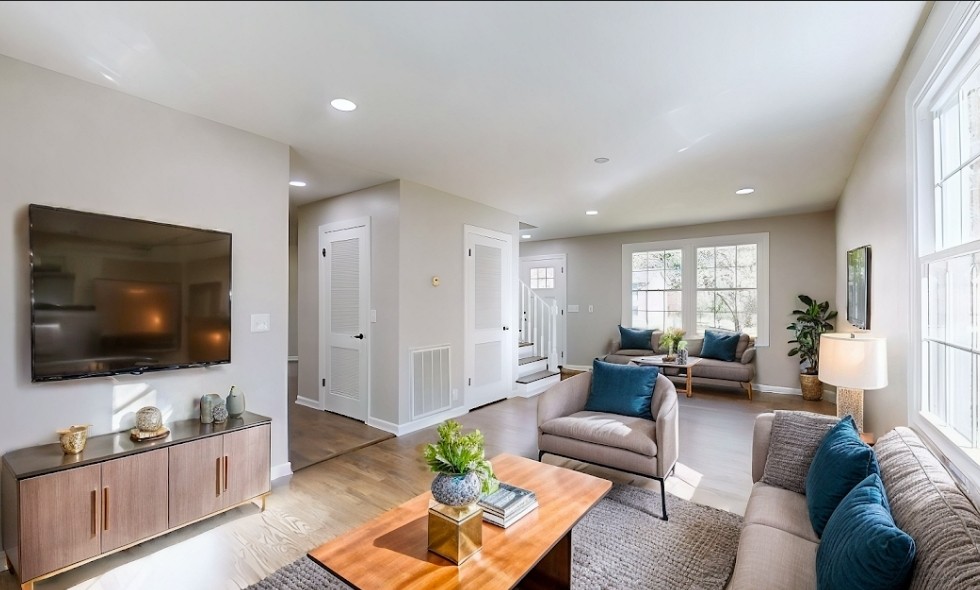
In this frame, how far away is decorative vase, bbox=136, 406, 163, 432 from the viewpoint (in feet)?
7.13

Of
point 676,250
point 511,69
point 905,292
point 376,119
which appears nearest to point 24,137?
point 376,119

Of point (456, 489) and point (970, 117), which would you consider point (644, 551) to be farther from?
point (970, 117)

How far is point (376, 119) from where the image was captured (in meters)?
2.61

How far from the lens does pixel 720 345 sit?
5789mm

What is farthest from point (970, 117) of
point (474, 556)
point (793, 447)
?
point (474, 556)

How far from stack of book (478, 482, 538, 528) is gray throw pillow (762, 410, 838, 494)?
1.17 meters

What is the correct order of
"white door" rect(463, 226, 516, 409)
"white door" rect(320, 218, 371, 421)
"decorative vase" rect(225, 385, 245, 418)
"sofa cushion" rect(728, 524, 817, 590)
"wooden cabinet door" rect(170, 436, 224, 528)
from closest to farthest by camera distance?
"sofa cushion" rect(728, 524, 817, 590)
"wooden cabinet door" rect(170, 436, 224, 528)
"decorative vase" rect(225, 385, 245, 418)
"white door" rect(320, 218, 371, 421)
"white door" rect(463, 226, 516, 409)

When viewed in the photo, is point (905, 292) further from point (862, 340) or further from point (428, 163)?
point (428, 163)

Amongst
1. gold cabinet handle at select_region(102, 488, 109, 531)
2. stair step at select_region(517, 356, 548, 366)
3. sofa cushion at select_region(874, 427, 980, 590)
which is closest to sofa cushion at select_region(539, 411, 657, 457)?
sofa cushion at select_region(874, 427, 980, 590)

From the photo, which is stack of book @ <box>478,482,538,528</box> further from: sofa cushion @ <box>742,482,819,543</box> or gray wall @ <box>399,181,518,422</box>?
gray wall @ <box>399,181,518,422</box>

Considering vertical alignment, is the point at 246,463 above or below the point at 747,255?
below

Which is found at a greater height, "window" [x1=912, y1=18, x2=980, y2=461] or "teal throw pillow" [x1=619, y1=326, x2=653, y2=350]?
"window" [x1=912, y1=18, x2=980, y2=461]

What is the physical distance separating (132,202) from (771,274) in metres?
6.81

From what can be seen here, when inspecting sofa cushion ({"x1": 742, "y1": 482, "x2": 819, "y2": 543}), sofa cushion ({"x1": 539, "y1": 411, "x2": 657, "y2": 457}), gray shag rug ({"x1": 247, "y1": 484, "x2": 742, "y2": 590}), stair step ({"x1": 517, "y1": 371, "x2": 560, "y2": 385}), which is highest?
sofa cushion ({"x1": 539, "y1": 411, "x2": 657, "y2": 457})
